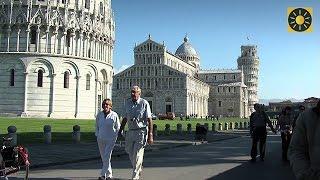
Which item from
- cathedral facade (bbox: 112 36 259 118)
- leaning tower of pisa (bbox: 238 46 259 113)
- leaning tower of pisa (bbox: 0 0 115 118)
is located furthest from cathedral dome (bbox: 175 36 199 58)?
leaning tower of pisa (bbox: 0 0 115 118)

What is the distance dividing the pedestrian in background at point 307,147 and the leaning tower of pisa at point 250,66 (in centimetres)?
17093

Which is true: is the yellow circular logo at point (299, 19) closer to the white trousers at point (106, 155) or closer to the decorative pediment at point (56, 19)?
the white trousers at point (106, 155)

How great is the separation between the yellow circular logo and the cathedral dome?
5719 inches

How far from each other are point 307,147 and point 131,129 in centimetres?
658

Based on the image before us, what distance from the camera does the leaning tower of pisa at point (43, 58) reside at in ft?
193

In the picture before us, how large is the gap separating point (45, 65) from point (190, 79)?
70.7 m

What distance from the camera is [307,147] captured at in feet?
12.5

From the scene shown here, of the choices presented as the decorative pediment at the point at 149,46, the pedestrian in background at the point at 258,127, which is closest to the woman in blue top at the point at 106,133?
the pedestrian in background at the point at 258,127

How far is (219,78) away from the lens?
16262cm

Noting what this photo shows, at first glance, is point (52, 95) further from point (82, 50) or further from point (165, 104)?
point (165, 104)

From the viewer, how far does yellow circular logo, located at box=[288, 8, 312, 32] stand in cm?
1180

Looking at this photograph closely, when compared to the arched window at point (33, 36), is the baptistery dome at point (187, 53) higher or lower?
higher

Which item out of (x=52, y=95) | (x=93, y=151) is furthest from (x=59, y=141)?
(x=52, y=95)

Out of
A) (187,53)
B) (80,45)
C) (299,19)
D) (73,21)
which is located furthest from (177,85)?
(299,19)
